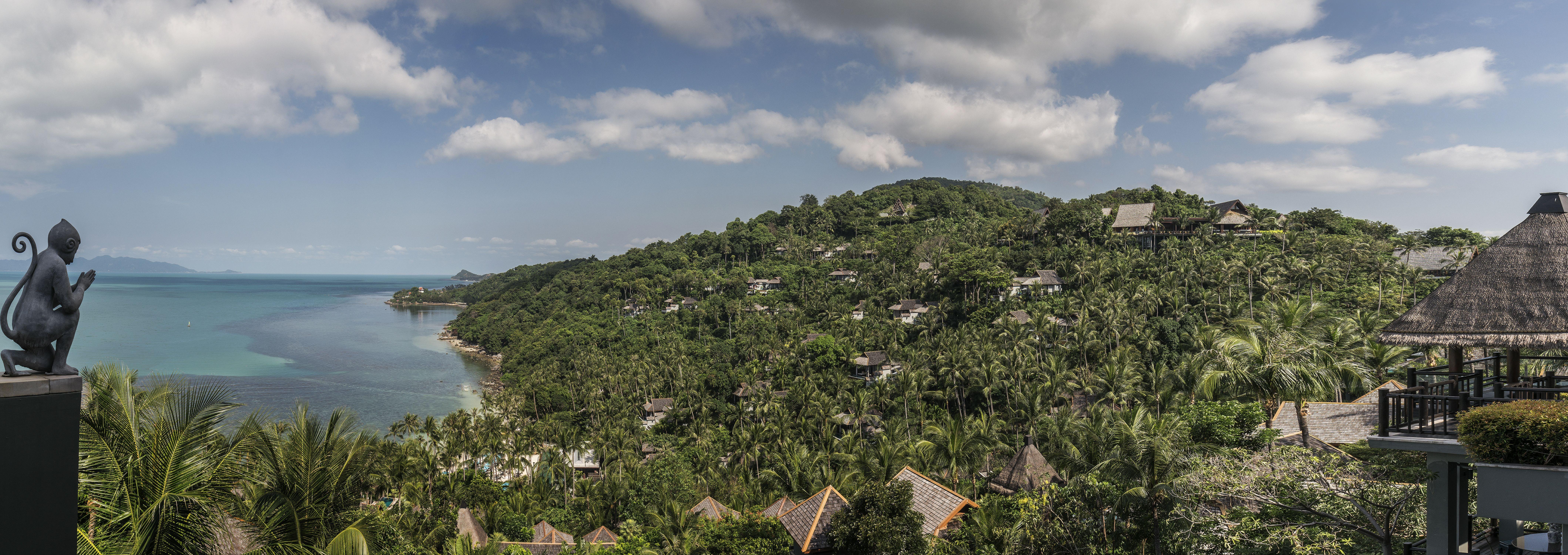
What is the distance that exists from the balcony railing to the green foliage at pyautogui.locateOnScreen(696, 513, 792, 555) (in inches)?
585

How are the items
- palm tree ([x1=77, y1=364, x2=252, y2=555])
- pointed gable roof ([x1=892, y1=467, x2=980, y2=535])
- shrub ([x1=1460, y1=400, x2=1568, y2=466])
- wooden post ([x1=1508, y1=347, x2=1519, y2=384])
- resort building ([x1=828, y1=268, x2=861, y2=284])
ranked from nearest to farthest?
shrub ([x1=1460, y1=400, x2=1568, y2=466])
palm tree ([x1=77, y1=364, x2=252, y2=555])
wooden post ([x1=1508, y1=347, x2=1519, y2=384])
pointed gable roof ([x1=892, y1=467, x2=980, y2=535])
resort building ([x1=828, y1=268, x2=861, y2=284])

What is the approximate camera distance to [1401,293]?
44.2m

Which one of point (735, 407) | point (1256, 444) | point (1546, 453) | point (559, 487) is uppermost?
point (1546, 453)

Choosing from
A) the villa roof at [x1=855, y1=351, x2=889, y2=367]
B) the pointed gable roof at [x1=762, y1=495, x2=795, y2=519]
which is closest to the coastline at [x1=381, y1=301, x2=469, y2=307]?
the villa roof at [x1=855, y1=351, x2=889, y2=367]

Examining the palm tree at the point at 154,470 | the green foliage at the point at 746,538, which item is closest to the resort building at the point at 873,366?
the green foliage at the point at 746,538

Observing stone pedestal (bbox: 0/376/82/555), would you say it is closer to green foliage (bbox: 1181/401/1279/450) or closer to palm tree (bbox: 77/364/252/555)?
palm tree (bbox: 77/364/252/555)

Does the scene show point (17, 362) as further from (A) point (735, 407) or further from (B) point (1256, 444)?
(A) point (735, 407)

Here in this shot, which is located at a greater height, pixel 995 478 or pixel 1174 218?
pixel 1174 218

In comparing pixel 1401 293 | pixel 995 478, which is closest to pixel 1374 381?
pixel 995 478

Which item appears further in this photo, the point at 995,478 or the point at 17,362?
the point at 995,478

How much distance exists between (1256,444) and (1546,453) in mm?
12891

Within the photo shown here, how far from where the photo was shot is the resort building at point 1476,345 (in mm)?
7180

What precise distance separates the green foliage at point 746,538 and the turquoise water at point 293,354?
70.5 feet

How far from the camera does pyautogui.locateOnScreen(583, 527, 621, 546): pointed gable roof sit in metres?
26.2
